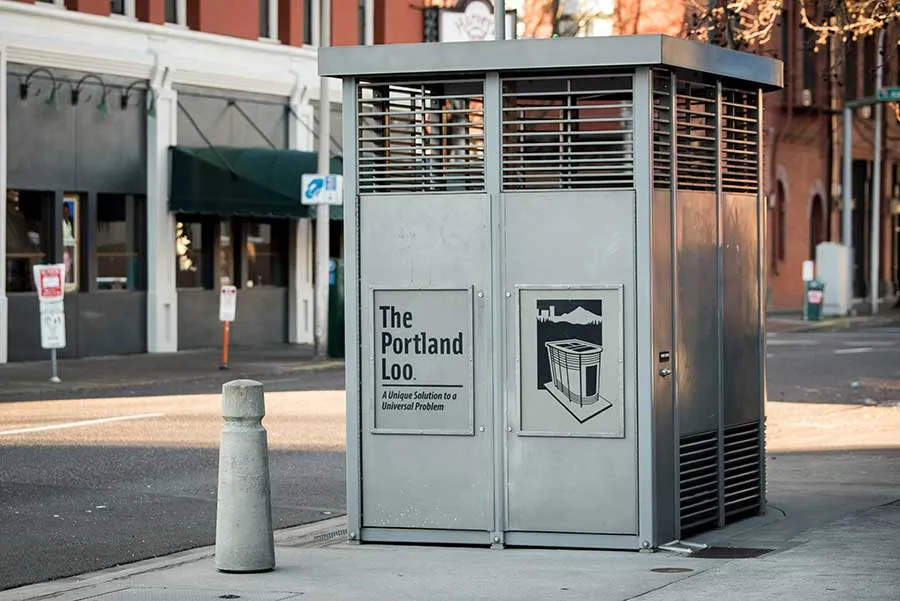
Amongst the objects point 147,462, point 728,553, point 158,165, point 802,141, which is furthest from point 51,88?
point 802,141

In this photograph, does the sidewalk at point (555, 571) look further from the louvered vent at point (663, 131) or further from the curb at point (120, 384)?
the curb at point (120, 384)

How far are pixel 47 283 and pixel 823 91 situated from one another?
33.1 m

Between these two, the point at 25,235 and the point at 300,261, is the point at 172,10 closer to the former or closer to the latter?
the point at 25,235

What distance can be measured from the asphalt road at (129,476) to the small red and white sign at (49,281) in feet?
9.78

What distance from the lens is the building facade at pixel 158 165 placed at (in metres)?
26.6

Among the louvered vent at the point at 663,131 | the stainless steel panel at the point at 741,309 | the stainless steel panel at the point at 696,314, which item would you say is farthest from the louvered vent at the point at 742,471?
the louvered vent at the point at 663,131

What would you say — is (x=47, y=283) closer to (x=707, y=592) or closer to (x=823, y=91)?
(x=707, y=592)

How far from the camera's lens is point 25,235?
26.8 metres

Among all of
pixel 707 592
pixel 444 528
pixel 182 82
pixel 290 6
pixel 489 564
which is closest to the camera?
pixel 707 592

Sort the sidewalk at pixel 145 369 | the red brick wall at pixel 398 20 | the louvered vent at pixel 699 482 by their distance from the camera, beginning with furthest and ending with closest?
the red brick wall at pixel 398 20
the sidewalk at pixel 145 369
the louvered vent at pixel 699 482

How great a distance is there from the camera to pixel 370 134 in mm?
9898

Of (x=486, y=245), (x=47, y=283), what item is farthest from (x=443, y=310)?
(x=47, y=283)

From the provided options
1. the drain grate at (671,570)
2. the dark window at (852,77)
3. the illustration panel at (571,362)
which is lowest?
the drain grate at (671,570)

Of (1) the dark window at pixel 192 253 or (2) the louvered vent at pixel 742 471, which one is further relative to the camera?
(1) the dark window at pixel 192 253
